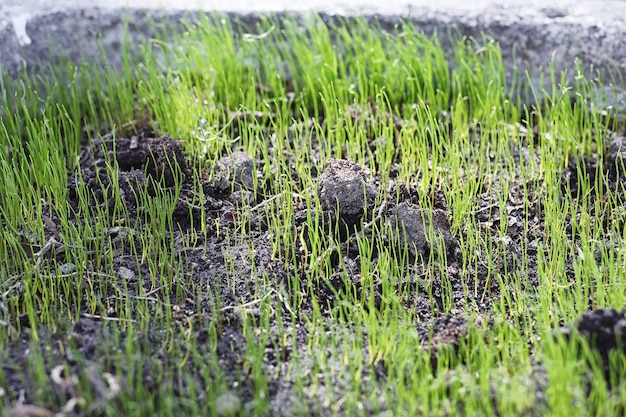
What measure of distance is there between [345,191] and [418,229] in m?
0.24

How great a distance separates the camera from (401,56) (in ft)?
10.6

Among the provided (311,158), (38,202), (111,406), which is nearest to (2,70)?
(38,202)

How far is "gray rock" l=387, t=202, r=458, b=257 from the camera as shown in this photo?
246 cm

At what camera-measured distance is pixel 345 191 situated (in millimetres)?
2551

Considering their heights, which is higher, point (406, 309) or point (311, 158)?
point (311, 158)

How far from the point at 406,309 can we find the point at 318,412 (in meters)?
0.48

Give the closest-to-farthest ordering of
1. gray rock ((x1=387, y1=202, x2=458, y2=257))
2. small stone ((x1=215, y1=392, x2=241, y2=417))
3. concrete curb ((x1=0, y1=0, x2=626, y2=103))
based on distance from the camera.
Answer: small stone ((x1=215, y1=392, x2=241, y2=417)), gray rock ((x1=387, y1=202, x2=458, y2=257)), concrete curb ((x1=0, y1=0, x2=626, y2=103))

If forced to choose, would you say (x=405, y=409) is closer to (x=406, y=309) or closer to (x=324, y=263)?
(x=406, y=309)

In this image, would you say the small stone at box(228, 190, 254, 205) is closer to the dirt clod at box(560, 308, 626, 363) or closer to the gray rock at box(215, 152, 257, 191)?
the gray rock at box(215, 152, 257, 191)

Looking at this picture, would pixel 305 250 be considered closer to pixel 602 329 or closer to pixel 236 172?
pixel 236 172

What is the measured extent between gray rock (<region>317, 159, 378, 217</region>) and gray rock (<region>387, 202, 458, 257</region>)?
4.0 inches

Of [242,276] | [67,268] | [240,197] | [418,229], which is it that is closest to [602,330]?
[418,229]

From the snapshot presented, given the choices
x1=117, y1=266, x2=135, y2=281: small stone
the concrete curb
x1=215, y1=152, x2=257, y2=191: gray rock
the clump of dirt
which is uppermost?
the concrete curb

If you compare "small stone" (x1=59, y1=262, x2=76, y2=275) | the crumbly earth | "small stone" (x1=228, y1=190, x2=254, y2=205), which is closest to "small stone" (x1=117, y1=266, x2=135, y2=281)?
the crumbly earth
